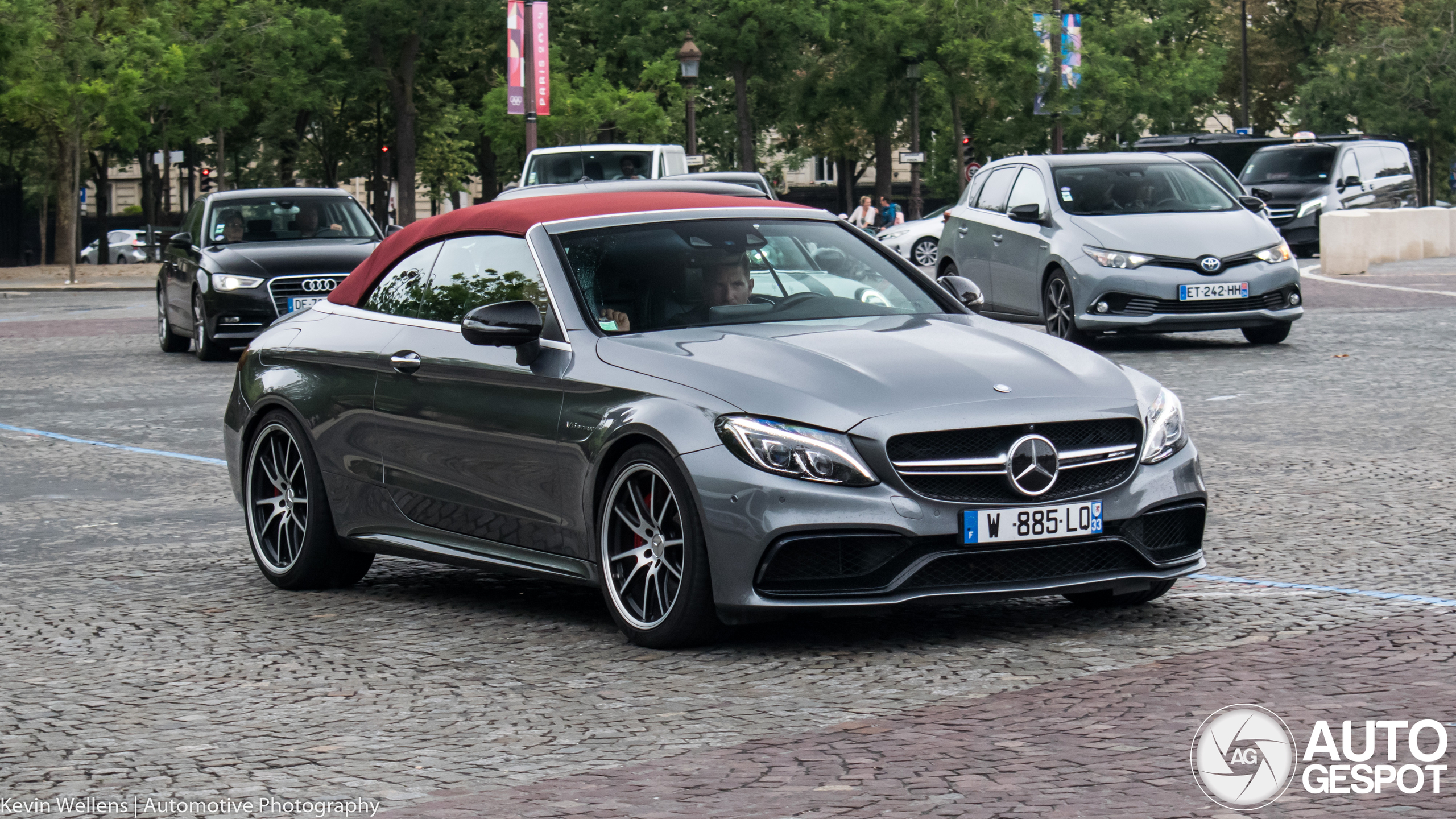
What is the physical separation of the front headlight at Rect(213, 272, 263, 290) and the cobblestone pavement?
32.0 ft

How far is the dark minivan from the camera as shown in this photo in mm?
37188

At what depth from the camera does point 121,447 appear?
497 inches

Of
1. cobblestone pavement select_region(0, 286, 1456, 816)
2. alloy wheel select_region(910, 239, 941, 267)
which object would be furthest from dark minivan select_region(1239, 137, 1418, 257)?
A: cobblestone pavement select_region(0, 286, 1456, 816)

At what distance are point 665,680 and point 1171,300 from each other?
1189 centimetres

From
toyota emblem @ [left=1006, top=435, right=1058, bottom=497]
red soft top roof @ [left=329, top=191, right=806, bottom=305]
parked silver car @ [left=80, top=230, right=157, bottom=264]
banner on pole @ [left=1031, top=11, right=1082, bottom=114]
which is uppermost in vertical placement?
banner on pole @ [left=1031, top=11, right=1082, bottom=114]

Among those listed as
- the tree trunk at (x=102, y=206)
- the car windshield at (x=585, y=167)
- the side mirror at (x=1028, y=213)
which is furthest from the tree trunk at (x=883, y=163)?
the side mirror at (x=1028, y=213)

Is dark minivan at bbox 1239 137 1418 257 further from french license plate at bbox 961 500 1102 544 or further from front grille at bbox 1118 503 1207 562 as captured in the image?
french license plate at bbox 961 500 1102 544

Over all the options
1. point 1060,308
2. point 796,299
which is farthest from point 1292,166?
point 796,299

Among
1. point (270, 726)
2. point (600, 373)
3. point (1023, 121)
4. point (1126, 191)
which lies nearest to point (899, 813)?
point (270, 726)

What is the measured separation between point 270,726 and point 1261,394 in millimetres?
9840

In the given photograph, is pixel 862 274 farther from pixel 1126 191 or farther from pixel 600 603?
pixel 1126 191

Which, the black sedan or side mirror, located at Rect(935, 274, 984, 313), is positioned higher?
side mirror, located at Rect(935, 274, 984, 313)

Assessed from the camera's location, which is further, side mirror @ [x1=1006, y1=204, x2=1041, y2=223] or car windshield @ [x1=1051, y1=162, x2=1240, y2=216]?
side mirror @ [x1=1006, y1=204, x2=1041, y2=223]

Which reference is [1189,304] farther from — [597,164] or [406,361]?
[597,164]
